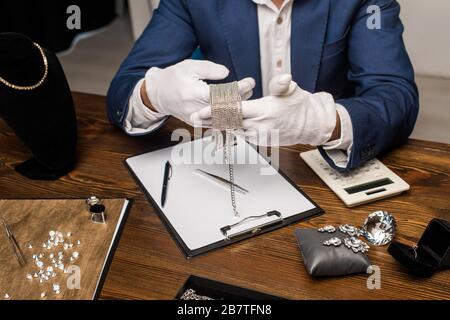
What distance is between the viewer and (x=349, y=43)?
1159 millimetres

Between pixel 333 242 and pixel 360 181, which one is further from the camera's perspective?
pixel 360 181

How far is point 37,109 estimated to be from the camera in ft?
2.94

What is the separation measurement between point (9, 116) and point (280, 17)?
655 mm

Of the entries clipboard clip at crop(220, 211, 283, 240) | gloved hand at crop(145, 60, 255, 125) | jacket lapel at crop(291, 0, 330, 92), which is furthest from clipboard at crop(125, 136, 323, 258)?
jacket lapel at crop(291, 0, 330, 92)

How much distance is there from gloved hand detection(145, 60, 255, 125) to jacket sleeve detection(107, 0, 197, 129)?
22 cm

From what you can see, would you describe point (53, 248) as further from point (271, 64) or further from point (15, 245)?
point (271, 64)

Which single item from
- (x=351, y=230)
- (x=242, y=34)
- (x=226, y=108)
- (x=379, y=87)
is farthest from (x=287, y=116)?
(x=242, y=34)

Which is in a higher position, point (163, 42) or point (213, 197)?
point (163, 42)

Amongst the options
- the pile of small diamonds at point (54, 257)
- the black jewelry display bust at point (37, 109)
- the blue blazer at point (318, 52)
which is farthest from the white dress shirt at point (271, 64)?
the pile of small diamonds at point (54, 257)

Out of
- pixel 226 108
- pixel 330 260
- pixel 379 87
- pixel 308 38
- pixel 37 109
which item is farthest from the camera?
pixel 308 38

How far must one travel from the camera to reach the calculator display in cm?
83

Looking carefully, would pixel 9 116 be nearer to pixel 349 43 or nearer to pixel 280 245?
pixel 280 245

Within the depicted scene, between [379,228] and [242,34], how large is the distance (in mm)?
635
